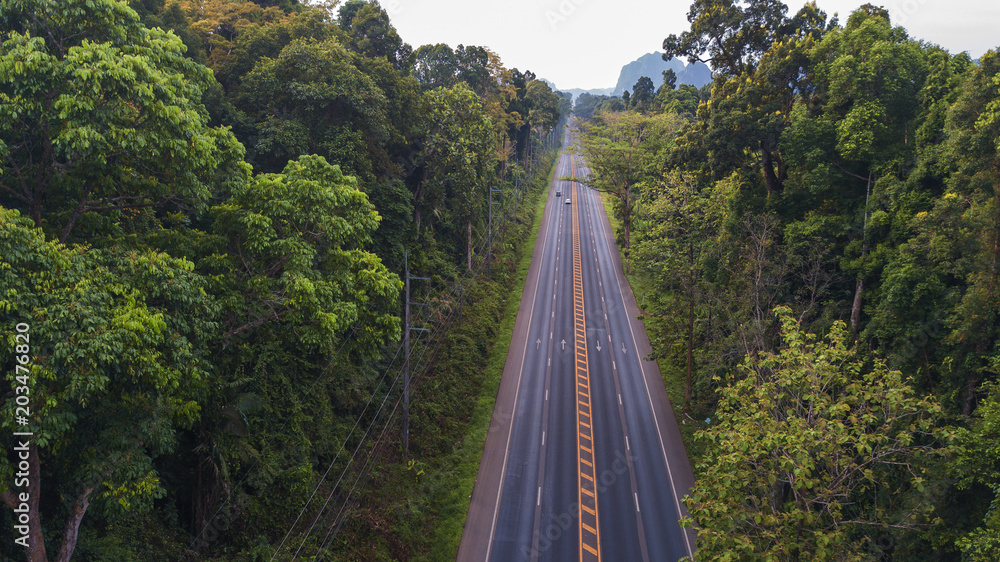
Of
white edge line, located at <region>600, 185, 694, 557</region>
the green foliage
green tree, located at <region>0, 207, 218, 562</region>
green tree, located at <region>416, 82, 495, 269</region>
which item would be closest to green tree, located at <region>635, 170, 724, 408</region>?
white edge line, located at <region>600, 185, 694, 557</region>

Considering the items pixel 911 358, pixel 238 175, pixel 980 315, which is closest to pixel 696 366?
pixel 911 358

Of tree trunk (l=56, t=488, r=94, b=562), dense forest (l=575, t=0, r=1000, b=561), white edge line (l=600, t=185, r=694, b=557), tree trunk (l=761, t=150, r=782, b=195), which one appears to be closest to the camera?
tree trunk (l=56, t=488, r=94, b=562)

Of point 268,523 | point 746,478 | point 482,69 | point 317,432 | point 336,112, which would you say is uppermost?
point 482,69

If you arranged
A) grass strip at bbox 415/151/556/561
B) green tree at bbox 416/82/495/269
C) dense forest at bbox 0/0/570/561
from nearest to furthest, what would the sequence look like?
dense forest at bbox 0/0/570/561 → grass strip at bbox 415/151/556/561 → green tree at bbox 416/82/495/269

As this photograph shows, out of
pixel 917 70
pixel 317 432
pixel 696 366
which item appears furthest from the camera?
pixel 696 366

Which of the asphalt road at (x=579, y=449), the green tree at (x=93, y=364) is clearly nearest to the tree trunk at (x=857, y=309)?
the asphalt road at (x=579, y=449)

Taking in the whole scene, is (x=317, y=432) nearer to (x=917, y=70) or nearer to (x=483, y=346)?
(x=483, y=346)

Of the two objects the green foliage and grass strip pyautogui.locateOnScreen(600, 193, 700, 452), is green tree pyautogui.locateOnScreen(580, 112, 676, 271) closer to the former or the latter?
grass strip pyautogui.locateOnScreen(600, 193, 700, 452)
